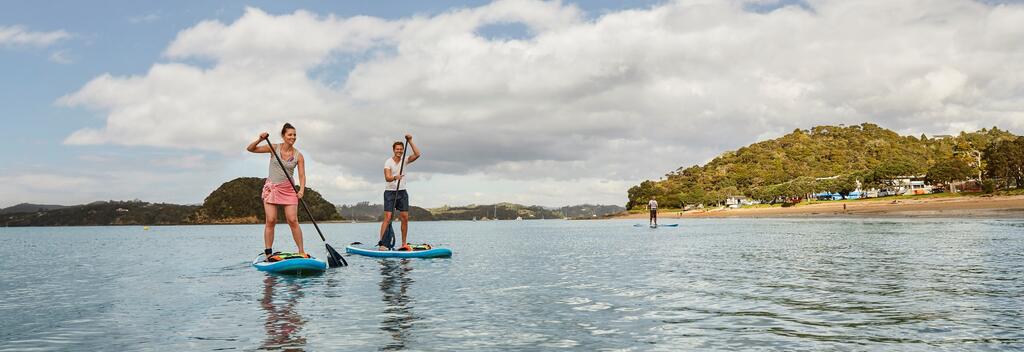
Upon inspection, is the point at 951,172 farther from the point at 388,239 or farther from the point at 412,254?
the point at 412,254

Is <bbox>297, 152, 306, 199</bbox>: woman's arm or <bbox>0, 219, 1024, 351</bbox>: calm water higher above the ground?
<bbox>297, 152, 306, 199</bbox>: woman's arm

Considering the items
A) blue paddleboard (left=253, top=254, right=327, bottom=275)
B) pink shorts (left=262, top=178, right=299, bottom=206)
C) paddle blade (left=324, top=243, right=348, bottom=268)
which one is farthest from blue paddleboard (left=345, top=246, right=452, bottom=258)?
pink shorts (left=262, top=178, right=299, bottom=206)

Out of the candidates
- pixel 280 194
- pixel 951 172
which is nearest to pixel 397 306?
pixel 280 194

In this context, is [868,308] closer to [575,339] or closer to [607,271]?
[575,339]

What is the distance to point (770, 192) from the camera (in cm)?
17400

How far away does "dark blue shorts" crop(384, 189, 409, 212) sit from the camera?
22469 millimetres

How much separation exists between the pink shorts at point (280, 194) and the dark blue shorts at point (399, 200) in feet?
17.0

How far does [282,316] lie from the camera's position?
10.4 m

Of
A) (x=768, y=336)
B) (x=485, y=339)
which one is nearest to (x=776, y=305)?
(x=768, y=336)

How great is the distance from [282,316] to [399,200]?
40.7 feet

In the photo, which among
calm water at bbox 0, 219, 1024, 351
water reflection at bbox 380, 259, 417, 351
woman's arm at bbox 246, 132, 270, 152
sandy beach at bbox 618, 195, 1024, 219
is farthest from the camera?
sandy beach at bbox 618, 195, 1024, 219

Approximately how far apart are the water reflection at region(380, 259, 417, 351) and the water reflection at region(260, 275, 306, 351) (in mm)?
1148

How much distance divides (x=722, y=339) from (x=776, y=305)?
141 inches

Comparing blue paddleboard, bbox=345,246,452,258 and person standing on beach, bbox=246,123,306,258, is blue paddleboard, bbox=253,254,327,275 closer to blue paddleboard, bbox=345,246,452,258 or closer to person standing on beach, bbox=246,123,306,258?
person standing on beach, bbox=246,123,306,258
